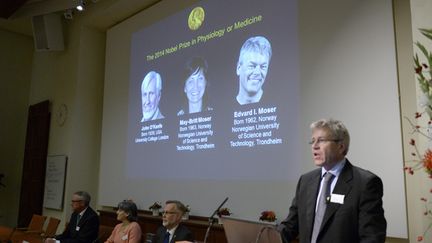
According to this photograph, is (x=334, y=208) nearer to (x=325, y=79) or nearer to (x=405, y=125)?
(x=405, y=125)

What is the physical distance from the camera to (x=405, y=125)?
300 centimetres

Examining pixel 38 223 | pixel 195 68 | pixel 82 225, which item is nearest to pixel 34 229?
pixel 38 223

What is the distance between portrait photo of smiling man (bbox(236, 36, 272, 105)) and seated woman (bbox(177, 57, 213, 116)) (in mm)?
582

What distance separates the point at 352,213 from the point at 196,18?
3.78 meters

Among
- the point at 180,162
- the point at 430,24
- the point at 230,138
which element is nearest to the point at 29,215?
the point at 180,162

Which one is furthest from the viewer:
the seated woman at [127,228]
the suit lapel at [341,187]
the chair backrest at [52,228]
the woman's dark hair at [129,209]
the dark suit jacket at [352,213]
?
the chair backrest at [52,228]

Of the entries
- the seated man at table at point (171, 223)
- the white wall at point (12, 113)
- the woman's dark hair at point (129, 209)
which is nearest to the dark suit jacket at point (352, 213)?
the seated man at table at point (171, 223)

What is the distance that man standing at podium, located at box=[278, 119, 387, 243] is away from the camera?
1.79m

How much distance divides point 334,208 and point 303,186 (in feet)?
0.84

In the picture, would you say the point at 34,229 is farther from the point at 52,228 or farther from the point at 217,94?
the point at 217,94

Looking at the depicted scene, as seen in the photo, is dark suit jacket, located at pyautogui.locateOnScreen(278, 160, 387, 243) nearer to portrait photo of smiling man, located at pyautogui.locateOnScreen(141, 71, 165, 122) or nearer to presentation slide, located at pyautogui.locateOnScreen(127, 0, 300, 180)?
presentation slide, located at pyautogui.locateOnScreen(127, 0, 300, 180)

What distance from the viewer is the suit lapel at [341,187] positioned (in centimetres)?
187

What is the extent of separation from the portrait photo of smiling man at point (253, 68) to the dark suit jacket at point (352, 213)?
87.3 inches

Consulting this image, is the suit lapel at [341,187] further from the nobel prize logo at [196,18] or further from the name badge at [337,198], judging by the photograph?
the nobel prize logo at [196,18]
